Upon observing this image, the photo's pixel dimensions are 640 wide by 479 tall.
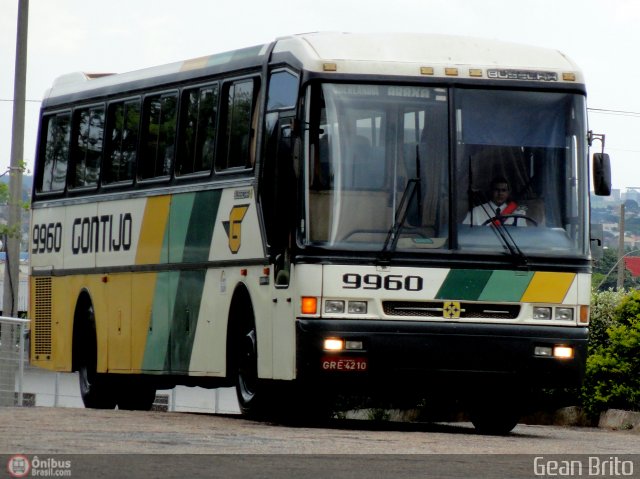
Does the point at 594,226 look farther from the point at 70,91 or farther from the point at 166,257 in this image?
the point at 70,91

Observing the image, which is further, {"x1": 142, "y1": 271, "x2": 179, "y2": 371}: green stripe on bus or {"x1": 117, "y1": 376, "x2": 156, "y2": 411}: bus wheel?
{"x1": 117, "y1": 376, "x2": 156, "y2": 411}: bus wheel

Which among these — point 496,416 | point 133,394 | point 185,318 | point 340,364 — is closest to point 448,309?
point 340,364

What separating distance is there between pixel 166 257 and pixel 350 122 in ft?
14.3

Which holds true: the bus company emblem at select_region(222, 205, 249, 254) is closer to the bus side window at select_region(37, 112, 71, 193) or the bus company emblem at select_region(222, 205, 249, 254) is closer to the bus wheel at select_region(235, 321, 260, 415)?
the bus wheel at select_region(235, 321, 260, 415)

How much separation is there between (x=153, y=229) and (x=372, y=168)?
470cm

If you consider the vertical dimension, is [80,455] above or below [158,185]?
below

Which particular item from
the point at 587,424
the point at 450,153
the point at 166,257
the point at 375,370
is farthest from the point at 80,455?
the point at 587,424

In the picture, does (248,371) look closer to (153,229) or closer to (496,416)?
(496,416)

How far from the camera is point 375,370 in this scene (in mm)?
14875

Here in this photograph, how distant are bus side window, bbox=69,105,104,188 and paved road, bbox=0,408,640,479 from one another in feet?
16.8

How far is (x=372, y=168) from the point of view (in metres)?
14.9

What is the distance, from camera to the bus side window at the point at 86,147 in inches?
814

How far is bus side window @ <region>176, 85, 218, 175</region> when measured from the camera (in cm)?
1761

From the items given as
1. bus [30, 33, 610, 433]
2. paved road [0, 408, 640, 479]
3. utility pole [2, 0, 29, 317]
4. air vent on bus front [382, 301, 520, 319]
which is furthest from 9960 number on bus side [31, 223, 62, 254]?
air vent on bus front [382, 301, 520, 319]
